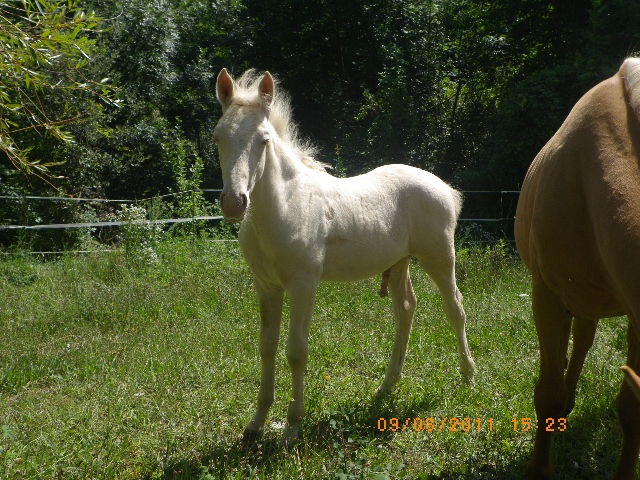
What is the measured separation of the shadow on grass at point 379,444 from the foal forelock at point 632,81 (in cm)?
191

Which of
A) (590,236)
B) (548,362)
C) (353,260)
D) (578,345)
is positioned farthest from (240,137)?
(578,345)

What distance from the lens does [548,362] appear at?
2.76 m

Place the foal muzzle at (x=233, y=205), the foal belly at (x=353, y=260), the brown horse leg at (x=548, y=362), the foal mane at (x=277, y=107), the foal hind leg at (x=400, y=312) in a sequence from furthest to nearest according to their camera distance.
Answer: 1. the foal hind leg at (x=400, y=312)
2. the foal belly at (x=353, y=260)
3. the foal mane at (x=277, y=107)
4. the foal muzzle at (x=233, y=205)
5. the brown horse leg at (x=548, y=362)

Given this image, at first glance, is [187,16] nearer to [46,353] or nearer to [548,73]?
[548,73]

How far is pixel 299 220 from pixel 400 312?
59.0 inches

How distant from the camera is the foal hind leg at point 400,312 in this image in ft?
14.2

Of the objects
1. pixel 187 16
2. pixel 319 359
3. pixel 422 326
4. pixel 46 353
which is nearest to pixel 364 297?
pixel 422 326

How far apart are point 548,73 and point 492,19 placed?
453 cm

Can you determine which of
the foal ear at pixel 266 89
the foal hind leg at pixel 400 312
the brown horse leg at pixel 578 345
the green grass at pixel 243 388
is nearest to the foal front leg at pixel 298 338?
the green grass at pixel 243 388

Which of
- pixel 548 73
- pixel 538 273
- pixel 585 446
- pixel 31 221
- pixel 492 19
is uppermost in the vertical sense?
pixel 492 19

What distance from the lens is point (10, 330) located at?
5.64m

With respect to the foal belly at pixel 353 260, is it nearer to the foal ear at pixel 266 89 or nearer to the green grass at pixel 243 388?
the green grass at pixel 243 388
